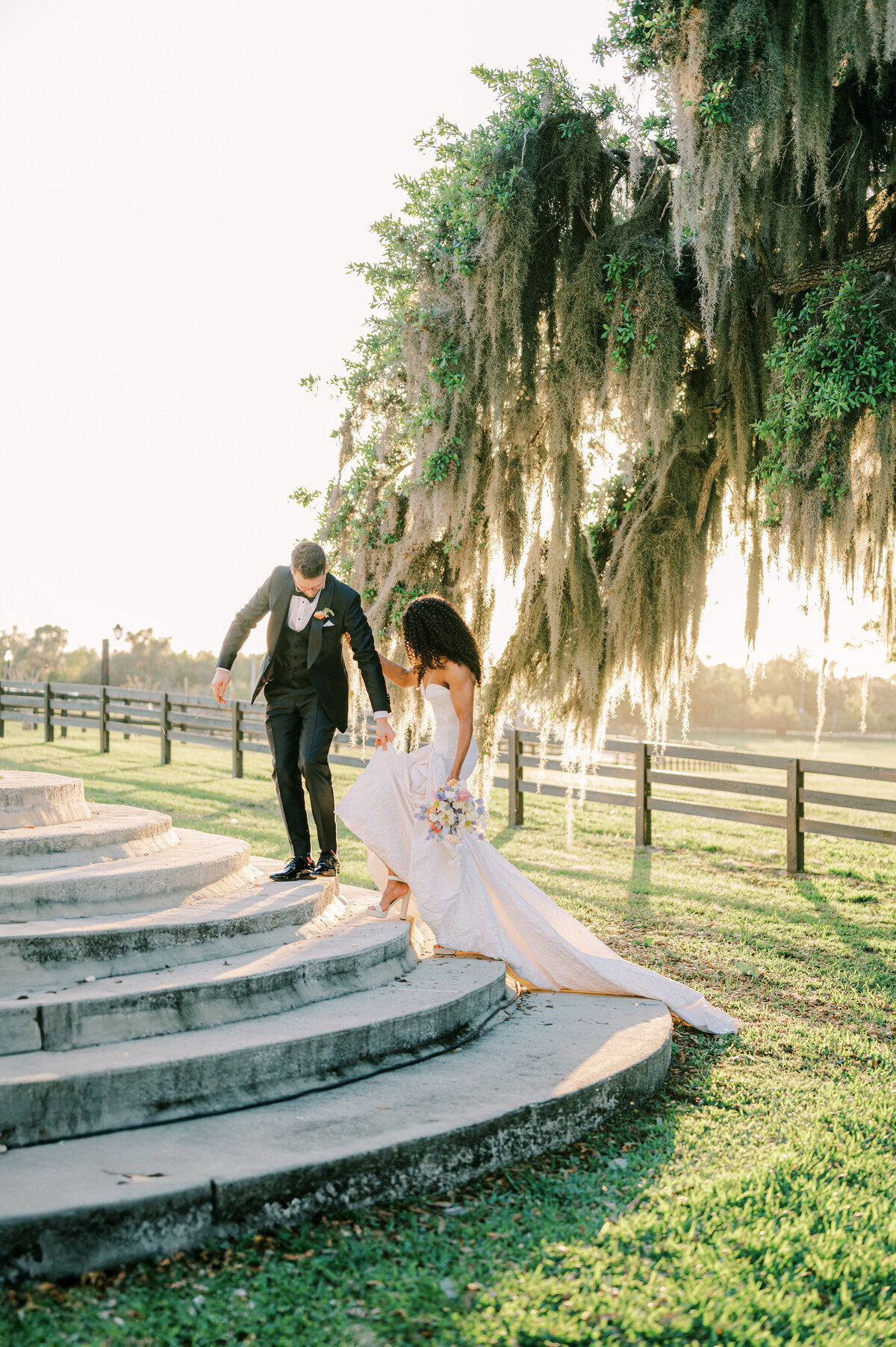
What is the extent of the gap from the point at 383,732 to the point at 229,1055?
78.4 inches

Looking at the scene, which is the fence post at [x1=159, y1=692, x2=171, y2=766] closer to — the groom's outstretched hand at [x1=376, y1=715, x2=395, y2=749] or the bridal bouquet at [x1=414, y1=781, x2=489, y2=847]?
the groom's outstretched hand at [x1=376, y1=715, x2=395, y2=749]

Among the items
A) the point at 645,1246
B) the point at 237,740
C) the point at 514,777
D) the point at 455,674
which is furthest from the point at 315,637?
the point at 237,740

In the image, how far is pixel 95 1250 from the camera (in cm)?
222

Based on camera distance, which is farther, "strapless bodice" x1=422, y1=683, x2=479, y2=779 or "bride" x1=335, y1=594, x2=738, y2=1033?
"strapless bodice" x1=422, y1=683, x2=479, y2=779

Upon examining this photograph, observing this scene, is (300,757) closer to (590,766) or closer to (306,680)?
(306,680)

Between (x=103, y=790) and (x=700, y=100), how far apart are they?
9.38 meters

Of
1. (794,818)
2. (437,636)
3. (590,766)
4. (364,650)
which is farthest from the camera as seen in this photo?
(590,766)

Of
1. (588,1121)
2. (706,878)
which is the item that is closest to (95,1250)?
(588,1121)

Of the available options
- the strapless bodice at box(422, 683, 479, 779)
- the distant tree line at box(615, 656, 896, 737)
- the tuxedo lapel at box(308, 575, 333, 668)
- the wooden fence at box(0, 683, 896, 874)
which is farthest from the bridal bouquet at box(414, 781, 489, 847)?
the distant tree line at box(615, 656, 896, 737)

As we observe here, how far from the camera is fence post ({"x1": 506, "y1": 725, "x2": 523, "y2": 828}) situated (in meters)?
11.0

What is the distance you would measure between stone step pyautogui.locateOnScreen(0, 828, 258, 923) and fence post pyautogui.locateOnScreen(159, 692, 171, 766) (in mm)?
11545

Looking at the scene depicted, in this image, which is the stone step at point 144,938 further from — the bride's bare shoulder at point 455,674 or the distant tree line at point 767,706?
the distant tree line at point 767,706

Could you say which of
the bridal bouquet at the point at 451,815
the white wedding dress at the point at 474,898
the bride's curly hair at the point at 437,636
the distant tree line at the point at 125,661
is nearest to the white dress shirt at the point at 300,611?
the bride's curly hair at the point at 437,636

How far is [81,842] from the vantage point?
4.22 m
